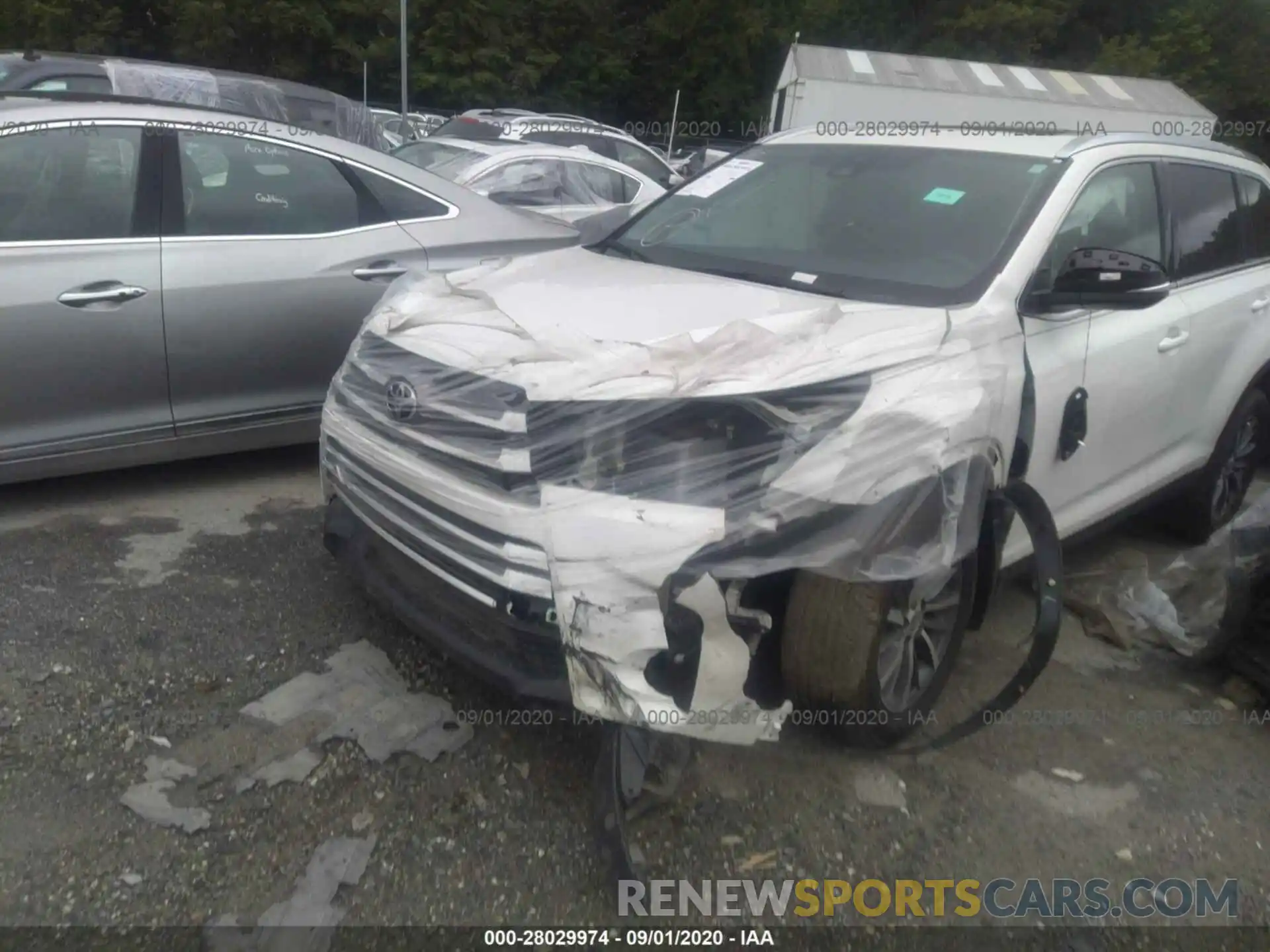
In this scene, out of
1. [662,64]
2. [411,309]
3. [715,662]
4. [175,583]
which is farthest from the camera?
[662,64]

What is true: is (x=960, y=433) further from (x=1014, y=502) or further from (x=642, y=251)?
(x=642, y=251)

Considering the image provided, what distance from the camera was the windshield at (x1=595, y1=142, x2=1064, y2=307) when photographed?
3.27 m

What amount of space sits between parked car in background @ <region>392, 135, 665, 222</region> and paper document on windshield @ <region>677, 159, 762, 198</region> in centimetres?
354

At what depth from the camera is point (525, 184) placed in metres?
7.92

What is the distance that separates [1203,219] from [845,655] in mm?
2723

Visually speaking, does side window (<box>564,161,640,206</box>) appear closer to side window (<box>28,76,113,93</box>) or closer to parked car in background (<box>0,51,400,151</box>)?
parked car in background (<box>0,51,400,151</box>)

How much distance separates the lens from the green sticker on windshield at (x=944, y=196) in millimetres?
3535

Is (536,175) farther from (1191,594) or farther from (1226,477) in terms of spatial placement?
(1191,594)

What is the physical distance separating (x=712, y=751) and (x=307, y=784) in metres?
1.06

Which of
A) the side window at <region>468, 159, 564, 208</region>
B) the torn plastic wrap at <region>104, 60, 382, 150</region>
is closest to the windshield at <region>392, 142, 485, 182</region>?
the side window at <region>468, 159, 564, 208</region>

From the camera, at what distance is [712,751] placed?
3.00 meters

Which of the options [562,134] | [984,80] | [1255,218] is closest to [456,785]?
[1255,218]

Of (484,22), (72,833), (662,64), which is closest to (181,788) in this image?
(72,833)

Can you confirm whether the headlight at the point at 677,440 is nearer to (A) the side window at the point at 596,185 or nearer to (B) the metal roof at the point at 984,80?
(A) the side window at the point at 596,185
